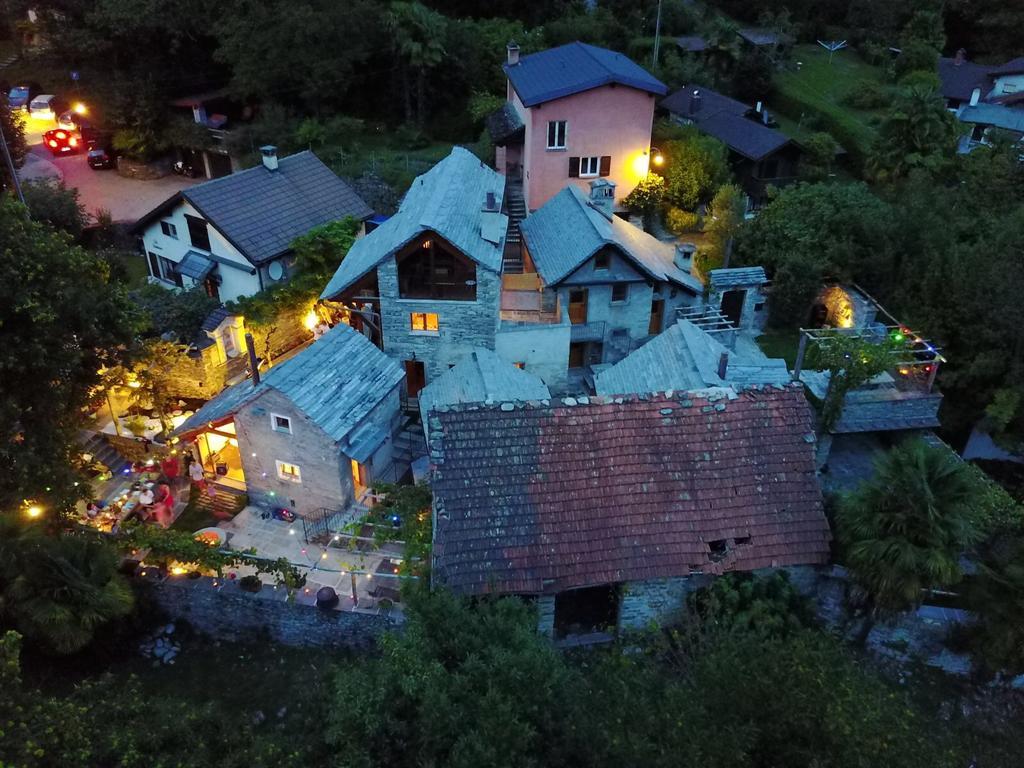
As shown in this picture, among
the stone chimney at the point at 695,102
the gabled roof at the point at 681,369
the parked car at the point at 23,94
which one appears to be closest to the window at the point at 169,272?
the gabled roof at the point at 681,369

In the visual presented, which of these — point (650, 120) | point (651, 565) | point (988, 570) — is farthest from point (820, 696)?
point (650, 120)

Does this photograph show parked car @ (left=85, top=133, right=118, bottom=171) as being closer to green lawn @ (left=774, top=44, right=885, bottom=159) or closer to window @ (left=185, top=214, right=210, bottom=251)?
window @ (left=185, top=214, right=210, bottom=251)

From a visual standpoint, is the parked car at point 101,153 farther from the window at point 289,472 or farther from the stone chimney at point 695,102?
the stone chimney at point 695,102

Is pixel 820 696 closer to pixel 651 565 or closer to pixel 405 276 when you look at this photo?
pixel 651 565

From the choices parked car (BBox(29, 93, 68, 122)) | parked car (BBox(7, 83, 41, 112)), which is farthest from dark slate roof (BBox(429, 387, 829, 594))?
parked car (BBox(7, 83, 41, 112))

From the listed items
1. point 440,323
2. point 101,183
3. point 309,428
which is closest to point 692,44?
Answer: point 440,323

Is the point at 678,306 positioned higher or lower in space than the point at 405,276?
lower
